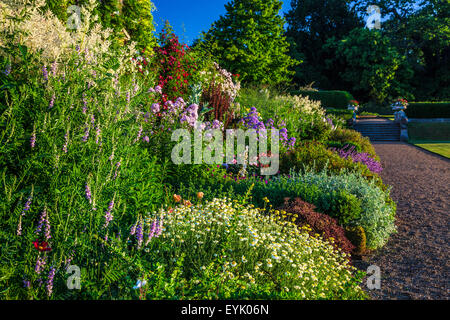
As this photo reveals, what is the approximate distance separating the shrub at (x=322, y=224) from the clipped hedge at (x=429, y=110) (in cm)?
2417

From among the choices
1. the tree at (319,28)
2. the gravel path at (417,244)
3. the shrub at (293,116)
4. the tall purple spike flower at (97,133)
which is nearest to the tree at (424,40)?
the tree at (319,28)

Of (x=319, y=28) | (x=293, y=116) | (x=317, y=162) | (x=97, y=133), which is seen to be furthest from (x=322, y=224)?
(x=319, y=28)

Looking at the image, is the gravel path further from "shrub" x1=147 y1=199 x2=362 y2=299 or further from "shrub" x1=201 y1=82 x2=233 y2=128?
"shrub" x1=201 y1=82 x2=233 y2=128

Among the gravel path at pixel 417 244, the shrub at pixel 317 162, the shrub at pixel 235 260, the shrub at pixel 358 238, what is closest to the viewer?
the shrub at pixel 235 260

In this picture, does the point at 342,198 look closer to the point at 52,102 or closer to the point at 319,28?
the point at 52,102

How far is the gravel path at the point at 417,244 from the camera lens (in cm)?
371

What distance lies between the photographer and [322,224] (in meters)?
4.54

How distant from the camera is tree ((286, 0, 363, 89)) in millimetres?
38969

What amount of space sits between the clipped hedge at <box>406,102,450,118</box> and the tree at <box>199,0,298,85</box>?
10742mm

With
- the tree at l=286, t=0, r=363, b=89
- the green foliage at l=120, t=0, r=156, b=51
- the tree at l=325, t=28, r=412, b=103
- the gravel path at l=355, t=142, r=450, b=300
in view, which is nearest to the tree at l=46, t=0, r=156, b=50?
the green foliage at l=120, t=0, r=156, b=51

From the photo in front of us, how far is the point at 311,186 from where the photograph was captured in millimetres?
5426

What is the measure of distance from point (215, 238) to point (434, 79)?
4001 cm

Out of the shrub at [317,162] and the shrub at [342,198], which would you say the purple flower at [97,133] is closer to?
the shrub at [342,198]
